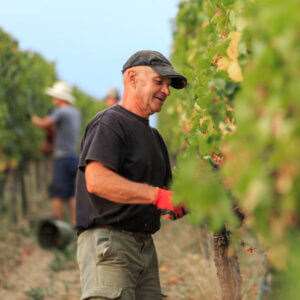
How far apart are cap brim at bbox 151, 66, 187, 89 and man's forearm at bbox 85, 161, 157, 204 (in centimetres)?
60

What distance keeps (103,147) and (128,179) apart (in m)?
0.23

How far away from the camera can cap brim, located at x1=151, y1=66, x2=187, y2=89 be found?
3953 millimetres

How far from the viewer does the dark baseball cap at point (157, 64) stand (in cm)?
397

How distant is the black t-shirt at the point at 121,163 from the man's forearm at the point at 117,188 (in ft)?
0.37

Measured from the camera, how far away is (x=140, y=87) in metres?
4.04

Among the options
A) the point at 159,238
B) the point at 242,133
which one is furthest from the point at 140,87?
the point at 159,238

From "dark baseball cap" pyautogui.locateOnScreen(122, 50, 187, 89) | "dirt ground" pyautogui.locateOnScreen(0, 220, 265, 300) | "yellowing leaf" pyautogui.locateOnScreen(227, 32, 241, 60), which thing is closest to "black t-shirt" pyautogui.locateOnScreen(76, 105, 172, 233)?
"dark baseball cap" pyautogui.locateOnScreen(122, 50, 187, 89)

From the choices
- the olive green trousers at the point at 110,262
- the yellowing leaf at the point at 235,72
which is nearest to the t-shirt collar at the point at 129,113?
the olive green trousers at the point at 110,262

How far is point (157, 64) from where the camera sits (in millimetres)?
4039

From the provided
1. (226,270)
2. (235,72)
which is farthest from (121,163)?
(235,72)

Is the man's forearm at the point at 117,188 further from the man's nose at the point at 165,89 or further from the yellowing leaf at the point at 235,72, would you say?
the yellowing leaf at the point at 235,72

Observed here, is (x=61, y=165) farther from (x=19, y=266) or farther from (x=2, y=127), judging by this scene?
(x=19, y=266)

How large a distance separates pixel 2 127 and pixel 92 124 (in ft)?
22.0

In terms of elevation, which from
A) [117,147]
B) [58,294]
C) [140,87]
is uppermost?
[140,87]
